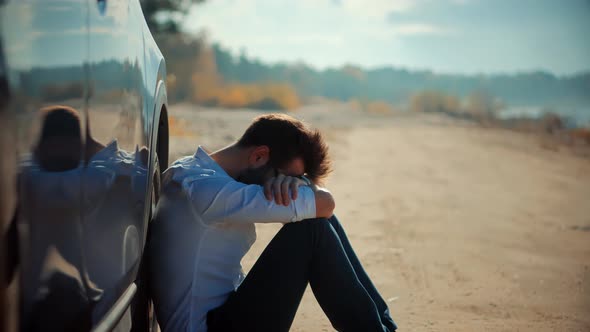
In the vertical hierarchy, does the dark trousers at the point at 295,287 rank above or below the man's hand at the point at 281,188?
below

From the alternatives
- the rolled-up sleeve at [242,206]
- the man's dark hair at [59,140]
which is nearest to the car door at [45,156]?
the man's dark hair at [59,140]

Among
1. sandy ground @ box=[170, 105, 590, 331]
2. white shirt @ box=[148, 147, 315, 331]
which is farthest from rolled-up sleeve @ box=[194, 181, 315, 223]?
sandy ground @ box=[170, 105, 590, 331]

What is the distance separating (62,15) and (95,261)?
661 millimetres

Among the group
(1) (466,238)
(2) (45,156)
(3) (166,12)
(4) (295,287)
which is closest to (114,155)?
(2) (45,156)

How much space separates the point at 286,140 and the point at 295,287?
24.7 inches

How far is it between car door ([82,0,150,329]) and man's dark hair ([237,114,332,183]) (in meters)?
0.52

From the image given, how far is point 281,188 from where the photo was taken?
9.00 ft

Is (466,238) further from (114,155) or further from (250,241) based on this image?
(114,155)

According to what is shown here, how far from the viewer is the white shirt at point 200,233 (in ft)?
8.77

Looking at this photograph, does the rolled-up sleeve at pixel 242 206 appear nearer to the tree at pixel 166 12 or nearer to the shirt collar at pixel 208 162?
the shirt collar at pixel 208 162

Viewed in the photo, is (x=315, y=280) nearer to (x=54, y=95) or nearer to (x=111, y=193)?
(x=111, y=193)

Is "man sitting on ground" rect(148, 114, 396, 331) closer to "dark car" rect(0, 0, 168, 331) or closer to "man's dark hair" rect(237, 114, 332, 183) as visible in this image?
"man's dark hair" rect(237, 114, 332, 183)

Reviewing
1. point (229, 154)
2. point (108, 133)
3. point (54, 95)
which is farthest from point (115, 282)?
point (229, 154)

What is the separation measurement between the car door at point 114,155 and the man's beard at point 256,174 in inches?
18.9
